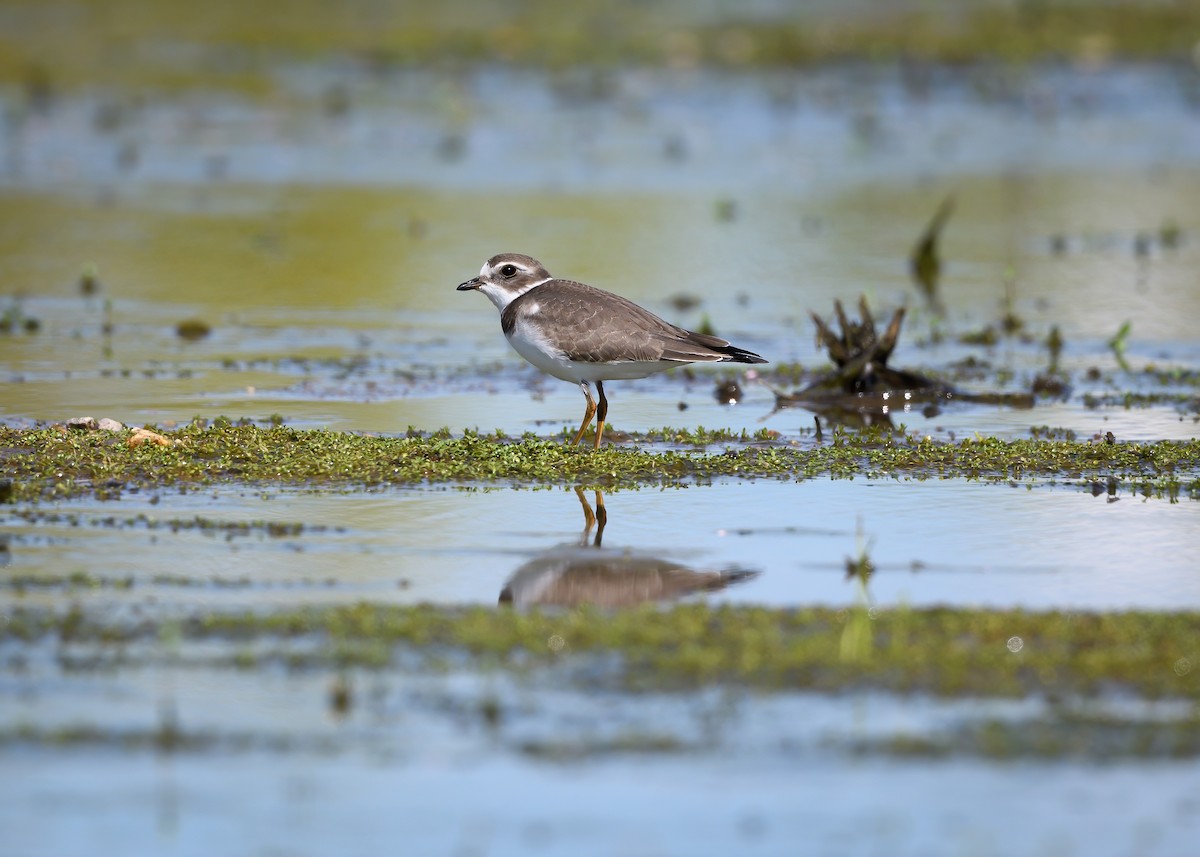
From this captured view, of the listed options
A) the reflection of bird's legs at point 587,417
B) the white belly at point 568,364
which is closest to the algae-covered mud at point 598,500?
the reflection of bird's legs at point 587,417

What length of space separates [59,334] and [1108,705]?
10.0 metres

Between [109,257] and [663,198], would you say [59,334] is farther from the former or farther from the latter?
[663,198]

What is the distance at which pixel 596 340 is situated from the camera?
10242 millimetres

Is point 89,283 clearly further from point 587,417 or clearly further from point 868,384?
point 868,384

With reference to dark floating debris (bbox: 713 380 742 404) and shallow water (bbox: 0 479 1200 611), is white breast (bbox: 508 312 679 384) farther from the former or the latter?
dark floating debris (bbox: 713 380 742 404)

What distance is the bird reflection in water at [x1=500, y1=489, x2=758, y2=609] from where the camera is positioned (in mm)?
7559

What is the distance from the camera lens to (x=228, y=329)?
14594mm

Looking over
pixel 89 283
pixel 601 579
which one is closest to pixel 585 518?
pixel 601 579

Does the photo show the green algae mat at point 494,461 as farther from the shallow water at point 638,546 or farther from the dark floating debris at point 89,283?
the dark floating debris at point 89,283

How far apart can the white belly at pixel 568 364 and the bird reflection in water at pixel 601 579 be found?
205 centimetres

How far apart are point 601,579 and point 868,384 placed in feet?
16.2

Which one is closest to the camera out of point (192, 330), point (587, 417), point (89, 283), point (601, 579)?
point (601, 579)

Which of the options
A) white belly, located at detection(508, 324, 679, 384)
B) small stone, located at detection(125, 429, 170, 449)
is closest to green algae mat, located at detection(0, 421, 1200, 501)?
small stone, located at detection(125, 429, 170, 449)

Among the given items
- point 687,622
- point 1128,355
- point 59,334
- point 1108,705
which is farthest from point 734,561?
point 59,334
